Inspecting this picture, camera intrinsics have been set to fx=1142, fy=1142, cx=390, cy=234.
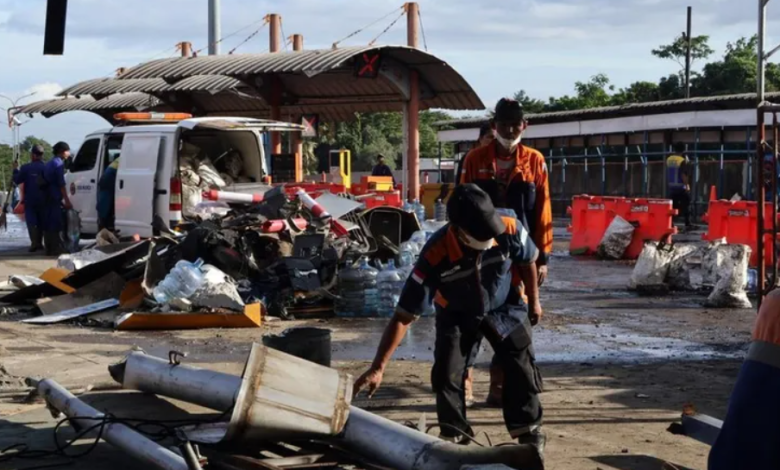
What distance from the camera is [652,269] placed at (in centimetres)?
1424

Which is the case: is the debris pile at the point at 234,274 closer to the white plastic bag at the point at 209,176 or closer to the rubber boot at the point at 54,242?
the white plastic bag at the point at 209,176

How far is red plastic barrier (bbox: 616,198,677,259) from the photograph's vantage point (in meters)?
18.8

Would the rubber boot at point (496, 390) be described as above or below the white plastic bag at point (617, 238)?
below

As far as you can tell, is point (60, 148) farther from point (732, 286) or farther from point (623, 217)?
point (732, 286)

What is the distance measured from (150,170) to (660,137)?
21174 millimetres

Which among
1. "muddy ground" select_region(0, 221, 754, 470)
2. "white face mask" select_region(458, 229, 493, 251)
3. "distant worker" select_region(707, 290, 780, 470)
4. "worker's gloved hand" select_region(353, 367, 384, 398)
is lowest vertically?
"muddy ground" select_region(0, 221, 754, 470)

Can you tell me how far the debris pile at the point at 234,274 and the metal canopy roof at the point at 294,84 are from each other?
9.89 meters

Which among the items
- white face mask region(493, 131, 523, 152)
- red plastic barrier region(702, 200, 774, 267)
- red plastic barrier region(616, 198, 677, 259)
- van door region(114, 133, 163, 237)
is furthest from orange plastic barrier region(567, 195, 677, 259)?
white face mask region(493, 131, 523, 152)

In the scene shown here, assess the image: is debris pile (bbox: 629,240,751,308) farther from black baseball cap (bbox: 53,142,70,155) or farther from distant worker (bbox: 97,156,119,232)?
black baseball cap (bbox: 53,142,70,155)

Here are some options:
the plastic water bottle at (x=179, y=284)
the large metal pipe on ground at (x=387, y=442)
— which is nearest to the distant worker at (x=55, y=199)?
the plastic water bottle at (x=179, y=284)

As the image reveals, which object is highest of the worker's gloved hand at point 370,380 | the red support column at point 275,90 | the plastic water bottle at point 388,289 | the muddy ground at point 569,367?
the red support column at point 275,90

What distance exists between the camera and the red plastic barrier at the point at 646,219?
18750 millimetres

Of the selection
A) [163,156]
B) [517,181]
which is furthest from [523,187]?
[163,156]

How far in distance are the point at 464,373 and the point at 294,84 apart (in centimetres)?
2252
